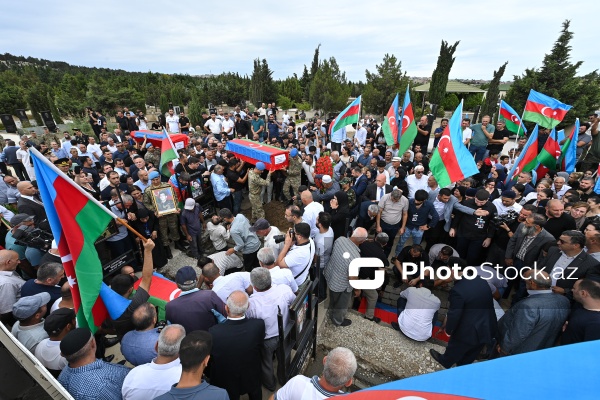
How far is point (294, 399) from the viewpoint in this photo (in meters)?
2.09

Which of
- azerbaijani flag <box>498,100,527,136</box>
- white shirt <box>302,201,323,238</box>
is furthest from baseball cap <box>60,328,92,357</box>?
azerbaijani flag <box>498,100,527,136</box>

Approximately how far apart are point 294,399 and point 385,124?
7.65 metres

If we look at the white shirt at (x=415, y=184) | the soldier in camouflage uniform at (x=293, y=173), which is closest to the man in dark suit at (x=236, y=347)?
the white shirt at (x=415, y=184)

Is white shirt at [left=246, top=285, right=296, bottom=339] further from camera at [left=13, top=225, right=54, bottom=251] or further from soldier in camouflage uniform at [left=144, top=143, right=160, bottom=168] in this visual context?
soldier in camouflage uniform at [left=144, top=143, right=160, bottom=168]

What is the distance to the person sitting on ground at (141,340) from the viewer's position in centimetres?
263

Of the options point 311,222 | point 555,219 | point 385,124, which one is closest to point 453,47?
point 385,124

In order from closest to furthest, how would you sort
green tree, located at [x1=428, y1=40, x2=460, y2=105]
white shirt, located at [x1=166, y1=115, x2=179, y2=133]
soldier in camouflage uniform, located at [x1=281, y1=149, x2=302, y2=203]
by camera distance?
soldier in camouflage uniform, located at [x1=281, y1=149, x2=302, y2=203] < white shirt, located at [x1=166, y1=115, x2=179, y2=133] < green tree, located at [x1=428, y1=40, x2=460, y2=105]

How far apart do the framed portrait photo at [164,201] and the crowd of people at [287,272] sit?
0.03 m

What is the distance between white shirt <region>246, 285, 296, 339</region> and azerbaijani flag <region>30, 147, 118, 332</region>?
4.77ft

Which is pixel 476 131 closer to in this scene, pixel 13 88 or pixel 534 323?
pixel 534 323

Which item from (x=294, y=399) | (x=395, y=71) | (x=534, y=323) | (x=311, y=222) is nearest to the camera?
(x=294, y=399)

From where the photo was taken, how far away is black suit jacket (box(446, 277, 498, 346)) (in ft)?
10.9

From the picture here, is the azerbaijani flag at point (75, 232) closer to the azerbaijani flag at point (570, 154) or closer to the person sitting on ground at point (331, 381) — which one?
the person sitting on ground at point (331, 381)

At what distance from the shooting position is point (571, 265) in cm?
352
